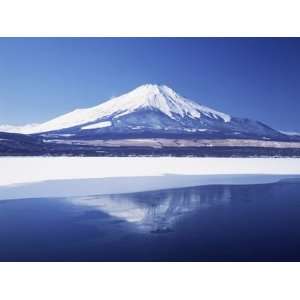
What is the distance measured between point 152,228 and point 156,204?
70 cm

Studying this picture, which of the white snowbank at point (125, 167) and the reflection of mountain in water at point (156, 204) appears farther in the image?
the white snowbank at point (125, 167)

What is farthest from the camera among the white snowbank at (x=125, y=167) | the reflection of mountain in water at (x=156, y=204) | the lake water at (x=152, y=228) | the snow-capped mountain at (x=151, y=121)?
the snow-capped mountain at (x=151, y=121)

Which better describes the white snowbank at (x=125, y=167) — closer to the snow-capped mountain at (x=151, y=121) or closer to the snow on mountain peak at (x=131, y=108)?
the snow-capped mountain at (x=151, y=121)

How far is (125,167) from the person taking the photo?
5512 mm

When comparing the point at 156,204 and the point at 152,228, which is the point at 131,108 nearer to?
the point at 156,204

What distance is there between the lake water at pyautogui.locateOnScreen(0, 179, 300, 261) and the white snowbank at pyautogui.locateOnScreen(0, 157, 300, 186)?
844 mm

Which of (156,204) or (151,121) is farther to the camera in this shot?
(151,121)

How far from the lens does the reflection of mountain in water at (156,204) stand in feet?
12.2

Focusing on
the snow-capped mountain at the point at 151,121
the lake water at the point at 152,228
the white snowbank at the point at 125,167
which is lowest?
the lake water at the point at 152,228

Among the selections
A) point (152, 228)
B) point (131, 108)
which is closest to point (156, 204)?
point (152, 228)

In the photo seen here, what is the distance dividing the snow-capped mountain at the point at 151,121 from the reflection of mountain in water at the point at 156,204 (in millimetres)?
1137

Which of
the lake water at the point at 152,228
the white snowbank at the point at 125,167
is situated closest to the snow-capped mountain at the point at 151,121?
the white snowbank at the point at 125,167
